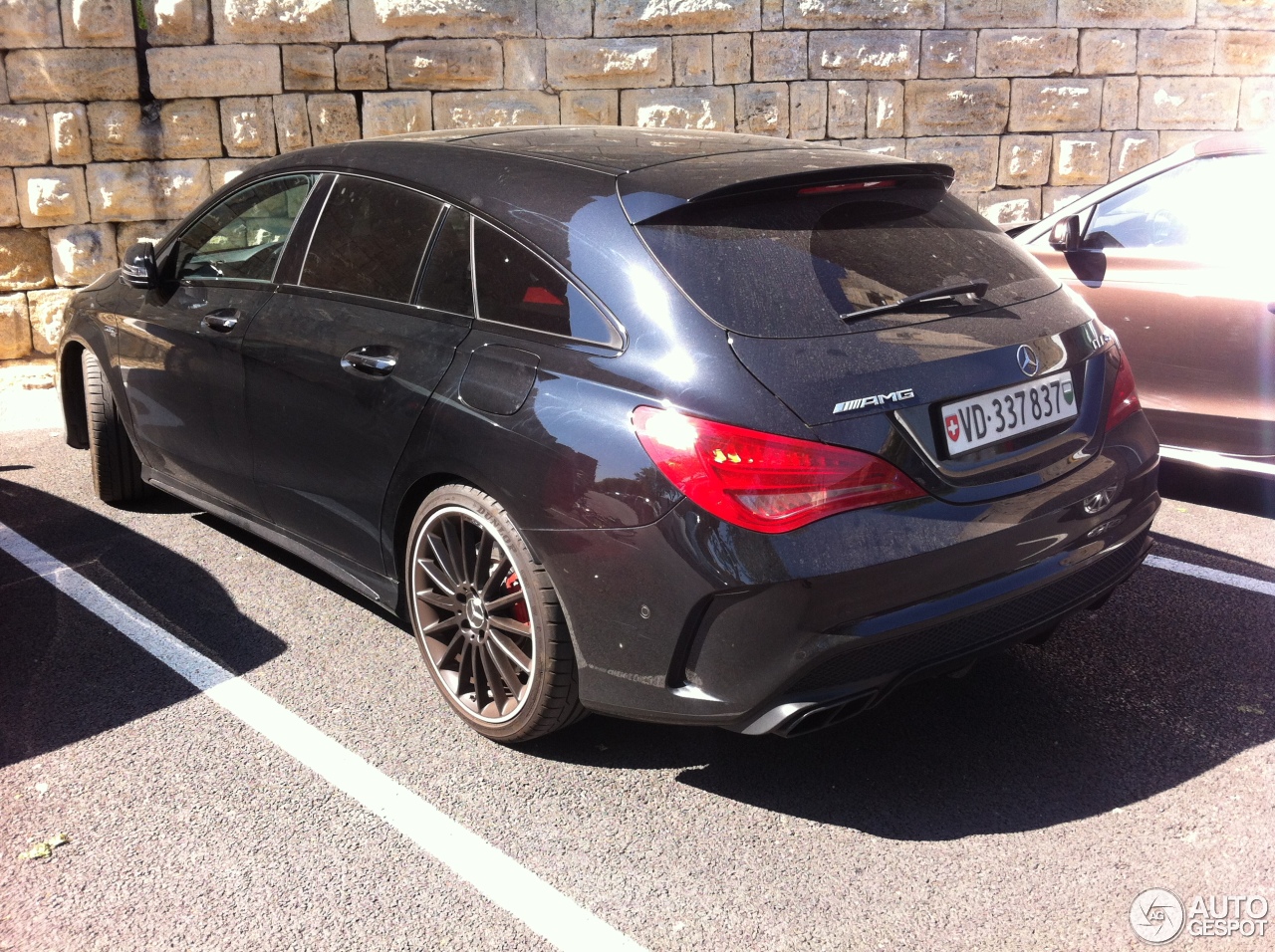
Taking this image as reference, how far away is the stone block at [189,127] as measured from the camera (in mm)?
8609

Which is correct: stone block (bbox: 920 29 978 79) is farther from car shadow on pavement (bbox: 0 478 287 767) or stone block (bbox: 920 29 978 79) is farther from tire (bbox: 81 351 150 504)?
car shadow on pavement (bbox: 0 478 287 767)

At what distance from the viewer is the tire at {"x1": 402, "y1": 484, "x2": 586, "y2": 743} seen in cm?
310

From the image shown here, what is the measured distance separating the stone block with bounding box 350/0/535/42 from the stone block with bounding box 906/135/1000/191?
3226 millimetres

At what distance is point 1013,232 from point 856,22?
4.03 m

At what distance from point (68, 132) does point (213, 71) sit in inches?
42.8

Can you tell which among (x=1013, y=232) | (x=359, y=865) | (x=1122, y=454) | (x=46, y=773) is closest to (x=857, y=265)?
(x=1122, y=454)

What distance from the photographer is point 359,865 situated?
9.46 ft

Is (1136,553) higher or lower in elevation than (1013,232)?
lower

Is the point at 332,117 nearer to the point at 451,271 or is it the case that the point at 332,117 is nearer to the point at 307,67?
the point at 307,67

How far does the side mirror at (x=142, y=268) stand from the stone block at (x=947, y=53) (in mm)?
7223

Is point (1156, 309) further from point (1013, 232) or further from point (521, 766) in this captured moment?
point (521, 766)

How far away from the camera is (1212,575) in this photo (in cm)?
453

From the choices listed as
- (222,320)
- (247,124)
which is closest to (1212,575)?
(222,320)
